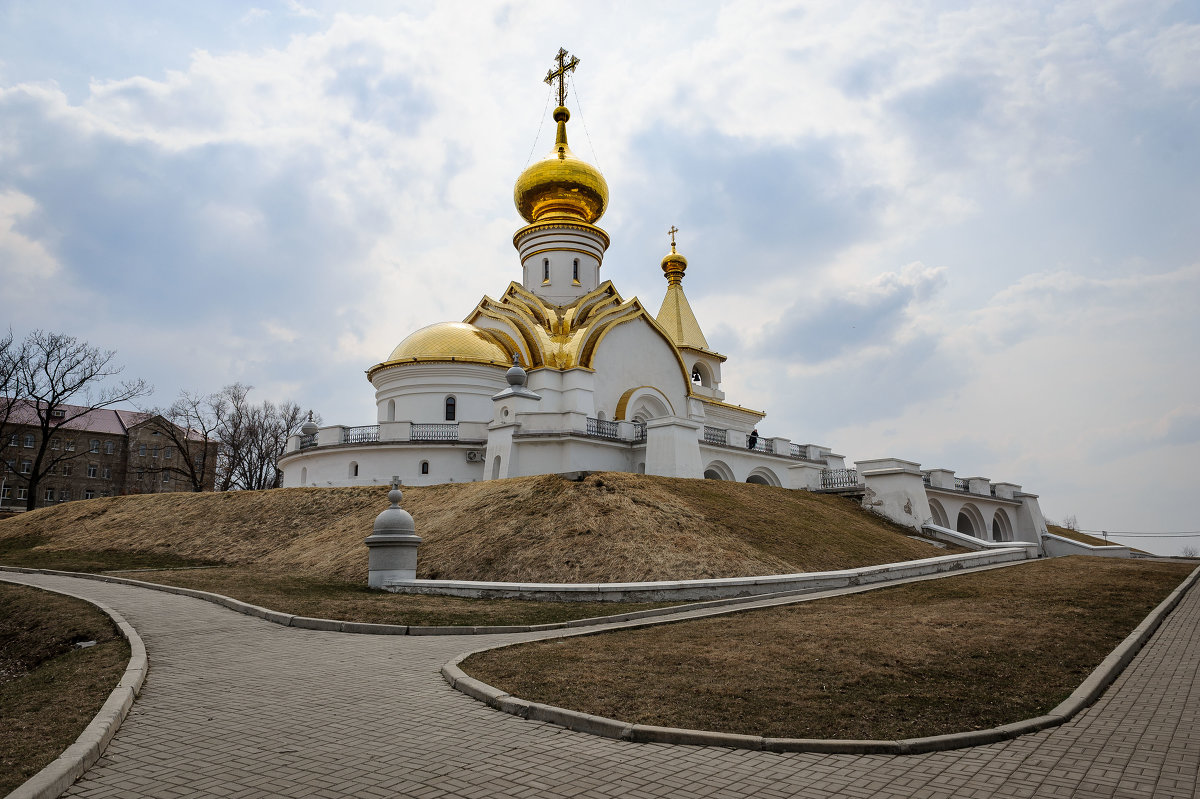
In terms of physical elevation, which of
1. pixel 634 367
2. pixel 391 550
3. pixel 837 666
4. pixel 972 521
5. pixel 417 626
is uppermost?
pixel 634 367

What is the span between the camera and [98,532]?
2262 centimetres

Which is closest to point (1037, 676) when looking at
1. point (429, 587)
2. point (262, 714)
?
point (262, 714)

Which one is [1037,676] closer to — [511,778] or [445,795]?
[511,778]

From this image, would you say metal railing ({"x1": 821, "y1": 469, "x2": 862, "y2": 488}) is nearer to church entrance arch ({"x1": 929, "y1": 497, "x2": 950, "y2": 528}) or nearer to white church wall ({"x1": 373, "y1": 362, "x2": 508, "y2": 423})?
church entrance arch ({"x1": 929, "y1": 497, "x2": 950, "y2": 528})

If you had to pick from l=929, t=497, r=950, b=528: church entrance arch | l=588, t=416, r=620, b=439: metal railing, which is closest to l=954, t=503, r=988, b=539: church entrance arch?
l=929, t=497, r=950, b=528: church entrance arch

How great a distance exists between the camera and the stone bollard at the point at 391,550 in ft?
46.2

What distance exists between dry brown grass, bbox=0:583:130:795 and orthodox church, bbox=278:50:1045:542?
14565 millimetres

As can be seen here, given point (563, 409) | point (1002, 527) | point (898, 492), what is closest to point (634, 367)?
point (563, 409)

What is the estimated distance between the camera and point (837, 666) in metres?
7.06

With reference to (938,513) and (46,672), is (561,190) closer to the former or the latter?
(938,513)

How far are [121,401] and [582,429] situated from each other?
24.2m

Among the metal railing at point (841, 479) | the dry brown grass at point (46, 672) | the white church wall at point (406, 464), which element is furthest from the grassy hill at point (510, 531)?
the dry brown grass at point (46, 672)

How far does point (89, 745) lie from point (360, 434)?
2339 centimetres

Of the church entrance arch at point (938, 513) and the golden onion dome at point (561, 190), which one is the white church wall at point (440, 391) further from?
the church entrance arch at point (938, 513)
